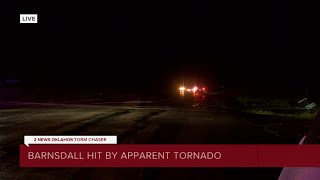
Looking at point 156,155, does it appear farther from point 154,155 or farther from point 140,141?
point 140,141

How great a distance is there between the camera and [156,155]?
9.73 meters

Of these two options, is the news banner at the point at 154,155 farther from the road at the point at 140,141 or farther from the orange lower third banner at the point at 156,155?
the road at the point at 140,141

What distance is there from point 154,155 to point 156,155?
61mm


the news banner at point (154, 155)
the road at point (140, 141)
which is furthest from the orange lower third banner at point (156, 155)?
the road at point (140, 141)

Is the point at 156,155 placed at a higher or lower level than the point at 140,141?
lower

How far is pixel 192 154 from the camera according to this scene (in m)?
9.97

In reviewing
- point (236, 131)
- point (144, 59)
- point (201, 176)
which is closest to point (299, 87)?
point (236, 131)

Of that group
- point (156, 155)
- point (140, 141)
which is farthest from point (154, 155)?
point (140, 141)

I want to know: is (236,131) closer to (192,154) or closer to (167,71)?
(192,154)

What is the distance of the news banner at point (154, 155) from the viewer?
8.41m

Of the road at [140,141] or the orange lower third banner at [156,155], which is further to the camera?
the orange lower third banner at [156,155]

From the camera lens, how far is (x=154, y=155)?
969 centimetres

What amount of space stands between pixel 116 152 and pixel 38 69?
82.3m

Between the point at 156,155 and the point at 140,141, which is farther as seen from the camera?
the point at 140,141
